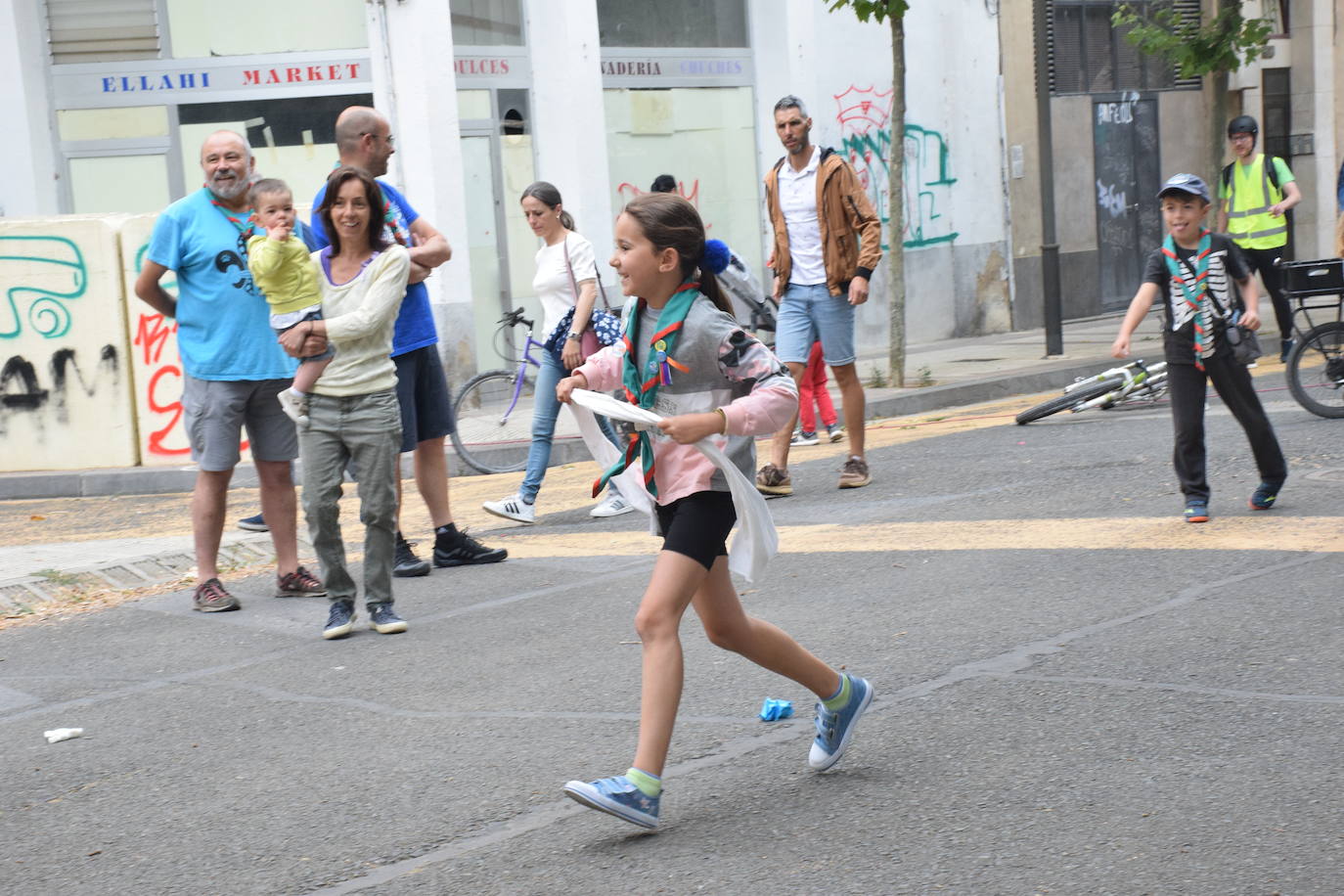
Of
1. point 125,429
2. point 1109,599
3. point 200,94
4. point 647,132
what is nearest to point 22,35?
point 200,94


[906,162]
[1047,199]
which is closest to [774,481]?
[1047,199]

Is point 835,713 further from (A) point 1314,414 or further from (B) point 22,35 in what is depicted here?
(B) point 22,35

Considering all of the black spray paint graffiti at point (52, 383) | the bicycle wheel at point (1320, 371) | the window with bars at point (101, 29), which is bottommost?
the bicycle wheel at point (1320, 371)

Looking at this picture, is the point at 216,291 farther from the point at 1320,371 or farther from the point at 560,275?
the point at 1320,371

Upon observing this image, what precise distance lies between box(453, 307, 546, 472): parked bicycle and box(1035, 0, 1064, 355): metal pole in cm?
588

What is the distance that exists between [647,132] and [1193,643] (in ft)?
42.6

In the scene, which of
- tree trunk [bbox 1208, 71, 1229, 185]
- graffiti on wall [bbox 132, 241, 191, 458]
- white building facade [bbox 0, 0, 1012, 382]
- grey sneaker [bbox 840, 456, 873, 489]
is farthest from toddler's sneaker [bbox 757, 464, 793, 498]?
tree trunk [bbox 1208, 71, 1229, 185]

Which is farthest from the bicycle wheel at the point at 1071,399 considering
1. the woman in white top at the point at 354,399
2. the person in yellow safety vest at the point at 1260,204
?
the woman in white top at the point at 354,399

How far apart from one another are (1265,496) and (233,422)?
458 centimetres

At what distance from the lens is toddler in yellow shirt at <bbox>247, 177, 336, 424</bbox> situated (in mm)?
6199

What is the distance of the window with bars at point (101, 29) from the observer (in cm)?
1544

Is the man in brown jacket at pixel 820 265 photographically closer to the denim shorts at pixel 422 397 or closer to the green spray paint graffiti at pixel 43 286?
the denim shorts at pixel 422 397

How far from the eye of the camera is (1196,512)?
7250 mm

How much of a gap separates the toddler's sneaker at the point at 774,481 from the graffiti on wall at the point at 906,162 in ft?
31.9
